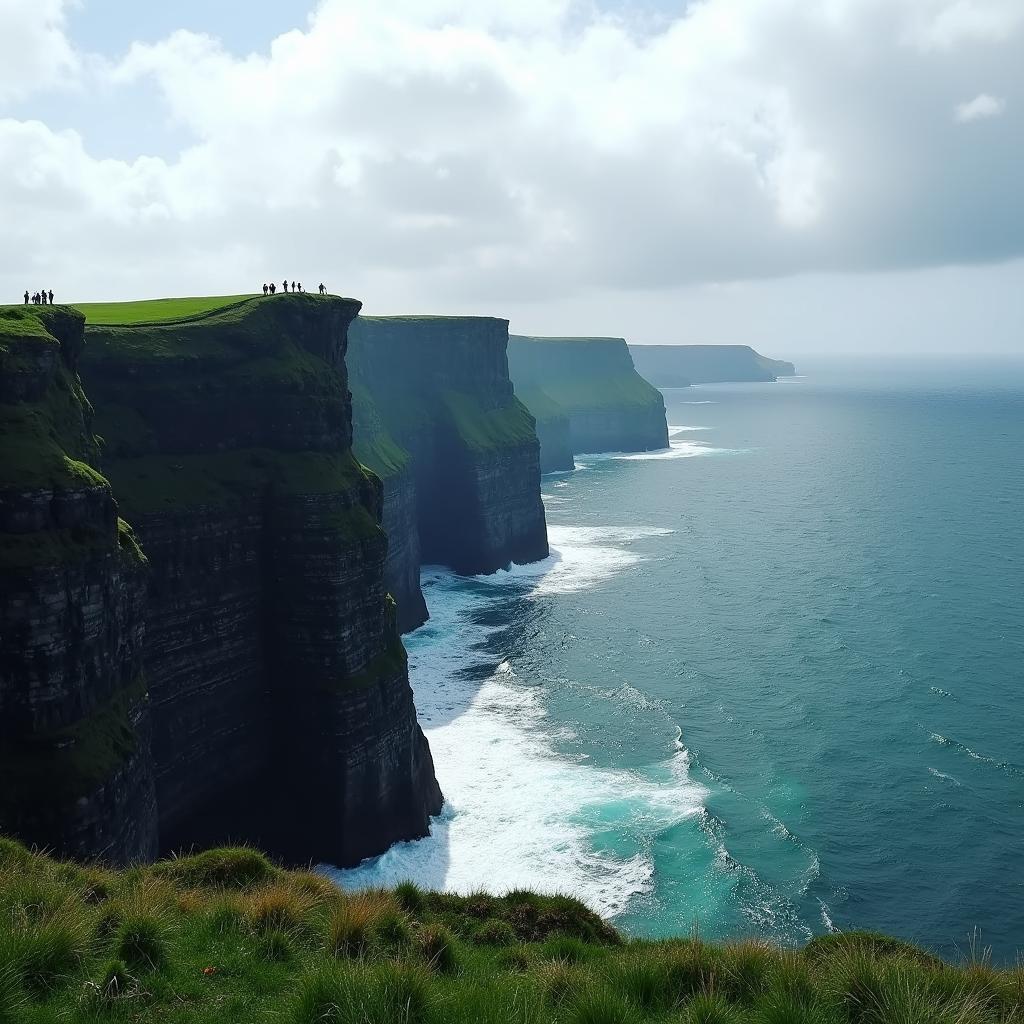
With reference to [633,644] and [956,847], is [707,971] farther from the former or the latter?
[633,644]

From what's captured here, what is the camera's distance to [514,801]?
52812mm

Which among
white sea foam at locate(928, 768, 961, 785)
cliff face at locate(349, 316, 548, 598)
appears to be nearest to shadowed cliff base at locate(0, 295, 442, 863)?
white sea foam at locate(928, 768, 961, 785)

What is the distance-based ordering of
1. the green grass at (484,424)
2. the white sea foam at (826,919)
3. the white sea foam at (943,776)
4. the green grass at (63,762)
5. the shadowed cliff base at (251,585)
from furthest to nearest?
1. the green grass at (484,424)
2. the white sea foam at (943,776)
3. the shadowed cliff base at (251,585)
4. the white sea foam at (826,919)
5. the green grass at (63,762)

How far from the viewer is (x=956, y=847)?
4650cm

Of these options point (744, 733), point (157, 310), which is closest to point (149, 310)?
point (157, 310)

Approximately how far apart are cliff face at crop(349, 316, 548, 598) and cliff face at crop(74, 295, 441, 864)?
171ft

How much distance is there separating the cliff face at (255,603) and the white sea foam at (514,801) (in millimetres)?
2459

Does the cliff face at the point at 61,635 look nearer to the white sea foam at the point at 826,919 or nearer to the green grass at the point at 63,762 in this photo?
the green grass at the point at 63,762

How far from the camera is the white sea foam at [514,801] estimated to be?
45.2 meters

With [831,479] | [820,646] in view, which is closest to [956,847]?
[820,646]

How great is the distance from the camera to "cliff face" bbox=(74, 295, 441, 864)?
44.3m

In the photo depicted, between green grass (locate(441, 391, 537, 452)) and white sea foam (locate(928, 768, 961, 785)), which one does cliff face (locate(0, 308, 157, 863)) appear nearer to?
white sea foam (locate(928, 768, 961, 785))

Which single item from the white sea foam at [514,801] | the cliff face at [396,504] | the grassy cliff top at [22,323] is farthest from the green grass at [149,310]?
the white sea foam at [514,801]

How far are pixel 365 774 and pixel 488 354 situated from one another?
3307 inches
